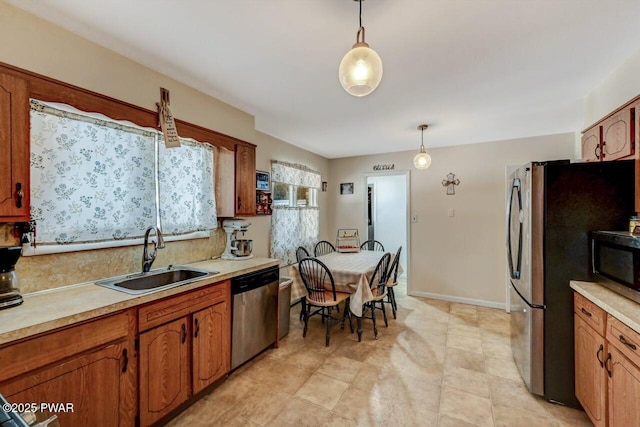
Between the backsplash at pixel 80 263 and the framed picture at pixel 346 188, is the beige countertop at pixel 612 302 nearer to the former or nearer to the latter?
the backsplash at pixel 80 263

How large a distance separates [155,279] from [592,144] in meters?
3.74

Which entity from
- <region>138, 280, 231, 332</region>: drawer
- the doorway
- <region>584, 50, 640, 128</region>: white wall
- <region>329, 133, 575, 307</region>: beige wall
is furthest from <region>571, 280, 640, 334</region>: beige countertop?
the doorway

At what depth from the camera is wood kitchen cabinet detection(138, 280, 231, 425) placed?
5.34 feet

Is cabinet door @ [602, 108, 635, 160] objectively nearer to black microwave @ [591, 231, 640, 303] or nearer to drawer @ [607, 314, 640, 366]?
black microwave @ [591, 231, 640, 303]

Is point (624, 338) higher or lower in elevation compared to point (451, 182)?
lower

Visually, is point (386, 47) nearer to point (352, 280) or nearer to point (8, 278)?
point (352, 280)

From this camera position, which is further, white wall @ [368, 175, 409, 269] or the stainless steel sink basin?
white wall @ [368, 175, 409, 269]

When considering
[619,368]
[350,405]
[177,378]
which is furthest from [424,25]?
[177,378]

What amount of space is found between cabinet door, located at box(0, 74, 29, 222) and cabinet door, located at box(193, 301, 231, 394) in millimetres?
1132

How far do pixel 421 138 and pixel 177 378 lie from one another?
148 inches

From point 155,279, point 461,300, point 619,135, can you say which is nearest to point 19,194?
point 155,279

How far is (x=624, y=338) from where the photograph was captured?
1.36 m

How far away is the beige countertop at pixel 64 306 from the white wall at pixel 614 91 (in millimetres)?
3233

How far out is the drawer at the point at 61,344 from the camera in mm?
1138
